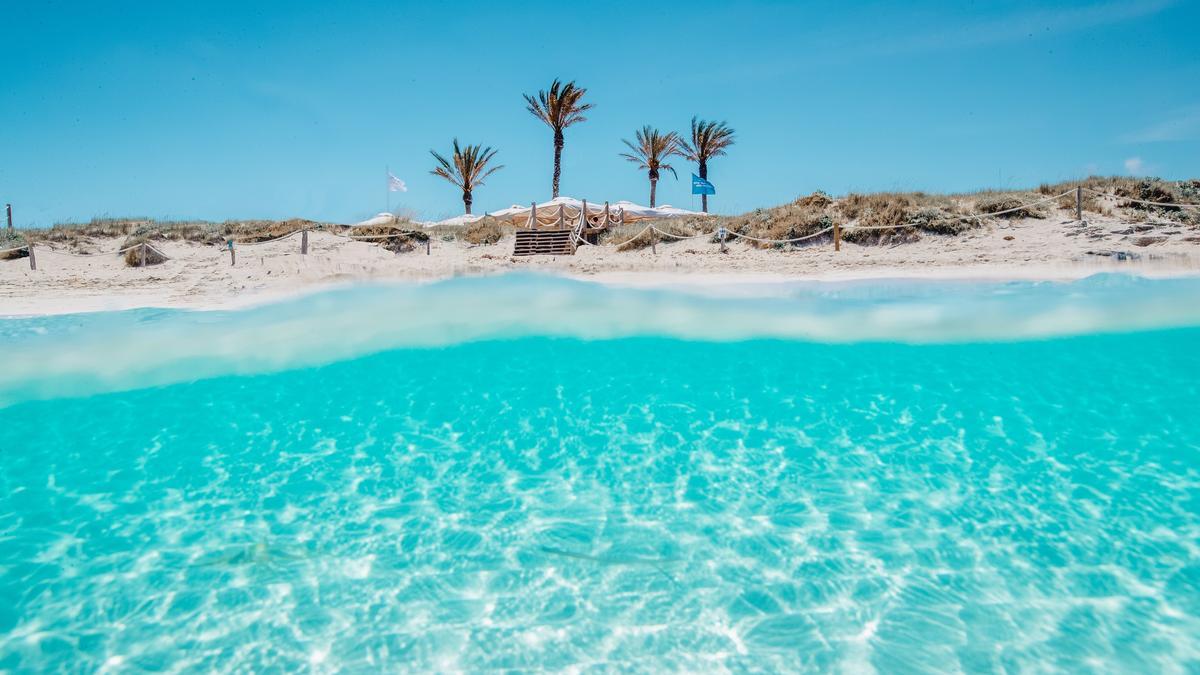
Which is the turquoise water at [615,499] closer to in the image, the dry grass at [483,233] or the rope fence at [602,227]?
the rope fence at [602,227]

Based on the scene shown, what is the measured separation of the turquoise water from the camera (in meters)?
3.97

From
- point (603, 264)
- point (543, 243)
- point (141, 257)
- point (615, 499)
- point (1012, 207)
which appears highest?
point (1012, 207)

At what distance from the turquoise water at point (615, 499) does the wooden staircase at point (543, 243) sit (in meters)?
13.5

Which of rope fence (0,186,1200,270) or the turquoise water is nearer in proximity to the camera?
the turquoise water

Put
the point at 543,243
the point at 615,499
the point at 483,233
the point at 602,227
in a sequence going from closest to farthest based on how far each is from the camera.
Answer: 1. the point at 615,499
2. the point at 543,243
3. the point at 602,227
4. the point at 483,233

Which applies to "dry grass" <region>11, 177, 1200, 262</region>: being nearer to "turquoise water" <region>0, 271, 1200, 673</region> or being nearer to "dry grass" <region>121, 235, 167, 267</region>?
"dry grass" <region>121, 235, 167, 267</region>

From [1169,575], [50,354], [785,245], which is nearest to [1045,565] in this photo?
[1169,575]

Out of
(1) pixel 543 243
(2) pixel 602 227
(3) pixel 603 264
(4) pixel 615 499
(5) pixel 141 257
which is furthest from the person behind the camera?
(2) pixel 602 227

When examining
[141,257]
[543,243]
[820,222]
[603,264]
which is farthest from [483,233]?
[820,222]

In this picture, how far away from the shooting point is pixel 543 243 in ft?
80.6

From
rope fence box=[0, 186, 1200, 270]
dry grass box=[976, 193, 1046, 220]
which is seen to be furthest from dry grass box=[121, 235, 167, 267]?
dry grass box=[976, 193, 1046, 220]

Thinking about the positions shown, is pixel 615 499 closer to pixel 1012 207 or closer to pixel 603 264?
pixel 603 264

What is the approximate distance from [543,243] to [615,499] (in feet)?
64.3

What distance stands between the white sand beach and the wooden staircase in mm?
709
